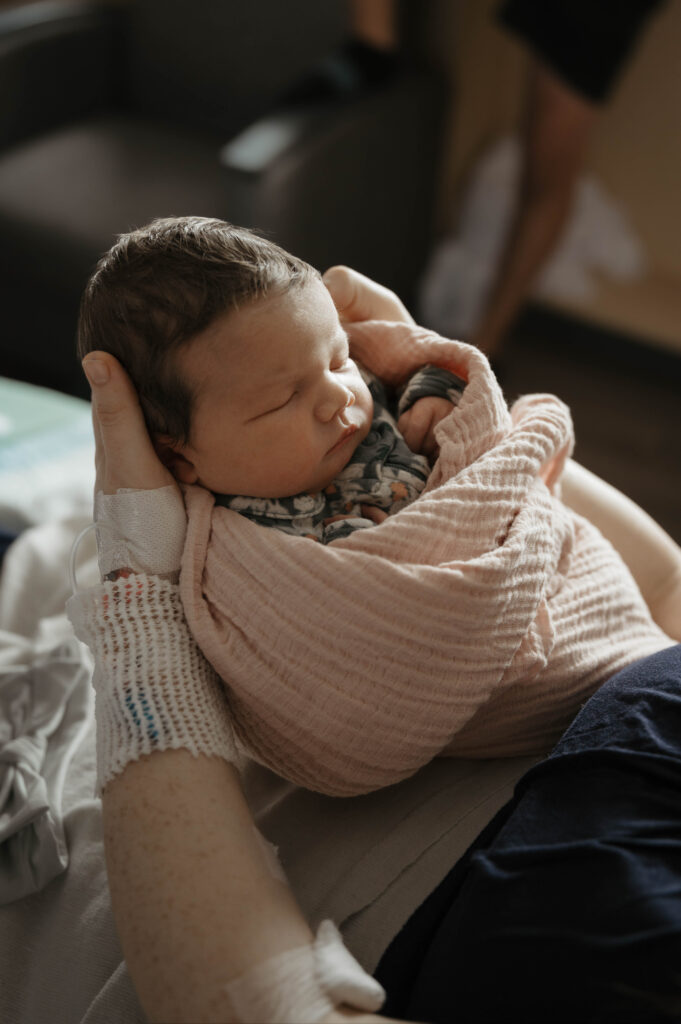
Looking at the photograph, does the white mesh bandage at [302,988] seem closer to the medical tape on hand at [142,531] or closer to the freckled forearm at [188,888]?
the freckled forearm at [188,888]

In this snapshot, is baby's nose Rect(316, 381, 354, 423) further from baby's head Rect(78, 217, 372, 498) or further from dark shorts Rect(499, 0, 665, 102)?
dark shorts Rect(499, 0, 665, 102)

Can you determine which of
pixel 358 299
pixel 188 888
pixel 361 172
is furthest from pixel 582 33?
pixel 188 888

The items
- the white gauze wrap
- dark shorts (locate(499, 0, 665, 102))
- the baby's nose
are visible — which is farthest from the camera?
dark shorts (locate(499, 0, 665, 102))

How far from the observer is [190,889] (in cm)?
66

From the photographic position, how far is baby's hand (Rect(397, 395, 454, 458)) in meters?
0.94

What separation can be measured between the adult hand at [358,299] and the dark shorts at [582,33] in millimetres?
1496

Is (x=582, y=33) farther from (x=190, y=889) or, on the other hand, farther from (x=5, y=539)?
(x=190, y=889)

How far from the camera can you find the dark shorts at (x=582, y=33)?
83.4 inches

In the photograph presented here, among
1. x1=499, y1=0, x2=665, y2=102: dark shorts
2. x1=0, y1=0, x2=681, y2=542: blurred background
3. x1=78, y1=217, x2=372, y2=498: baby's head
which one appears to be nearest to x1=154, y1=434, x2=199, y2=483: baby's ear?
x1=78, y1=217, x2=372, y2=498: baby's head

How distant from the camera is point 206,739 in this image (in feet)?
2.40

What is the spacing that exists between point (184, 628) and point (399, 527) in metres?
0.20

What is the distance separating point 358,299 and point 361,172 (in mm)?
1333

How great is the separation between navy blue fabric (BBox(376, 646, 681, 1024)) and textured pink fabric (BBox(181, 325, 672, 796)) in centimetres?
8

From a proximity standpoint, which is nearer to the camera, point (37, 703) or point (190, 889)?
point (190, 889)
